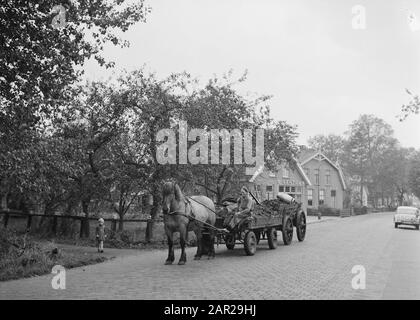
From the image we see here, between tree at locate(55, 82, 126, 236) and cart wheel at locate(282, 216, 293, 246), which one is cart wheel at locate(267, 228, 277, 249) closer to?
cart wheel at locate(282, 216, 293, 246)

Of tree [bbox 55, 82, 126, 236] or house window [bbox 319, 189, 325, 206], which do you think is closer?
tree [bbox 55, 82, 126, 236]

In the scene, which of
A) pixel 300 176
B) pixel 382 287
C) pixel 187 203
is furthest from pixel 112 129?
pixel 300 176

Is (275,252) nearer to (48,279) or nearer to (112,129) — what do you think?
(48,279)

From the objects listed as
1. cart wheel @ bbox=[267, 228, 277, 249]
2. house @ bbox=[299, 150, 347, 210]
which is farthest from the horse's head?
house @ bbox=[299, 150, 347, 210]

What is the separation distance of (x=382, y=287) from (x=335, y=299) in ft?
6.29

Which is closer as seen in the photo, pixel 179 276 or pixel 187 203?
pixel 179 276

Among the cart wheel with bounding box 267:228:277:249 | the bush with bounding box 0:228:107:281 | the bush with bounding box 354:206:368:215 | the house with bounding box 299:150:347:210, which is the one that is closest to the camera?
the bush with bounding box 0:228:107:281

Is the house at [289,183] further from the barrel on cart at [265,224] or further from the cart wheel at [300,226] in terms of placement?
the barrel on cart at [265,224]

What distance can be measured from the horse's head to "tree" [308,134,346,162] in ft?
311

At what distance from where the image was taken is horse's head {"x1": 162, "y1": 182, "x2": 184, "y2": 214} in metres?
13.6

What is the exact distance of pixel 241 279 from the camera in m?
11.0

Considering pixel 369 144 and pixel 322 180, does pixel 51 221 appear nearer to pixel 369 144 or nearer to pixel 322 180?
pixel 322 180
